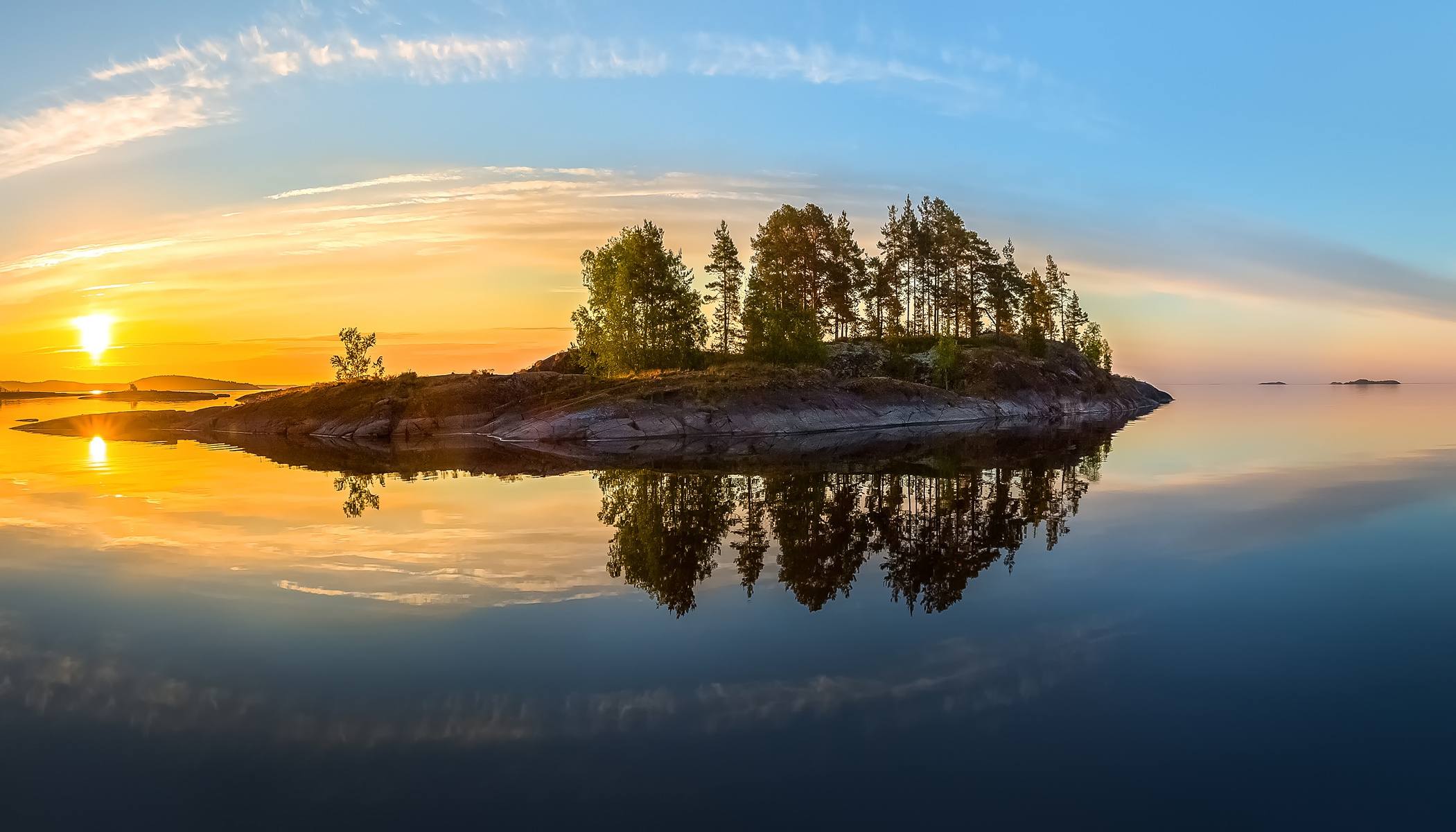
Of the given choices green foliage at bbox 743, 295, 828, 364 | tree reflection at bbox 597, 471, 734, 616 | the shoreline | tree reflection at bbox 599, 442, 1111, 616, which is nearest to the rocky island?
the shoreline

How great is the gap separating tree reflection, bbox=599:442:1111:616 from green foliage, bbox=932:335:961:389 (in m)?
65.1

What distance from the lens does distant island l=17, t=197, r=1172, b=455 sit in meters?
74.1

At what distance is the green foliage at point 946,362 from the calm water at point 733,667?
77.0m

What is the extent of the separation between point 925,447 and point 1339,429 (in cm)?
5203

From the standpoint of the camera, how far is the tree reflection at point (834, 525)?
1859 centimetres

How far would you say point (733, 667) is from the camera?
41.8 feet

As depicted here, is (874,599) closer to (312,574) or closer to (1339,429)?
A: (312,574)

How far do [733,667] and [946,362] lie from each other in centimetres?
9727

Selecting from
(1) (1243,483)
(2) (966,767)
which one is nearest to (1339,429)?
(1) (1243,483)

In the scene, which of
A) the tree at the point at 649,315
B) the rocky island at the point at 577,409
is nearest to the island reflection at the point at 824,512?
the rocky island at the point at 577,409

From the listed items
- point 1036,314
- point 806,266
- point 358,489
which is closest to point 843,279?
point 806,266

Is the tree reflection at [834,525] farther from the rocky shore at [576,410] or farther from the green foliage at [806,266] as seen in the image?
the green foliage at [806,266]

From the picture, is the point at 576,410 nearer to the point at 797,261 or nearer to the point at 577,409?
the point at 577,409

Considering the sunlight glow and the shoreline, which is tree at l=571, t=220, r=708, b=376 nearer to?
the shoreline
